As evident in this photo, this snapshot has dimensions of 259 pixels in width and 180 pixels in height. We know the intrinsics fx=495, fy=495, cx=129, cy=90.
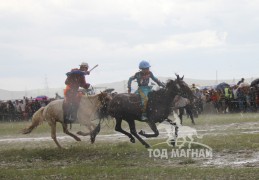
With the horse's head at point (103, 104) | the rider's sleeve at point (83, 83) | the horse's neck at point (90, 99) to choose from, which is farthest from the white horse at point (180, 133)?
the rider's sleeve at point (83, 83)

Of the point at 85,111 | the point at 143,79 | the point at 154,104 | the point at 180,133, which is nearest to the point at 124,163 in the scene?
the point at 154,104

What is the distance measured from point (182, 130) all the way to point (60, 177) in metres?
6.30

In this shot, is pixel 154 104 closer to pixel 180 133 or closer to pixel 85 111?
pixel 180 133

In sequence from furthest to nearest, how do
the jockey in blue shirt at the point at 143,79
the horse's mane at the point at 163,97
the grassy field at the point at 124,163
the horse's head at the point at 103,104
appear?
the horse's head at the point at 103,104, the jockey in blue shirt at the point at 143,79, the horse's mane at the point at 163,97, the grassy field at the point at 124,163

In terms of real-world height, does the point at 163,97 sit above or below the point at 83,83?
below

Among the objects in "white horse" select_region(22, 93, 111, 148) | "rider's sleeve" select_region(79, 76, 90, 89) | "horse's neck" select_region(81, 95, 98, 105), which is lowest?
"white horse" select_region(22, 93, 111, 148)

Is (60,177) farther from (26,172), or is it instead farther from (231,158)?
(231,158)

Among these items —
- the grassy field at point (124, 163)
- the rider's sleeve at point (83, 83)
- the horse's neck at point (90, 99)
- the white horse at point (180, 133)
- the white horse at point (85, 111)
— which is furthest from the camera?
the horse's neck at point (90, 99)

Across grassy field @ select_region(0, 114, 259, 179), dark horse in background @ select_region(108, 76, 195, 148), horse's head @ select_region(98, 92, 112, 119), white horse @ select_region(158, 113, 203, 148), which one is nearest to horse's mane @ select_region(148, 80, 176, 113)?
dark horse in background @ select_region(108, 76, 195, 148)

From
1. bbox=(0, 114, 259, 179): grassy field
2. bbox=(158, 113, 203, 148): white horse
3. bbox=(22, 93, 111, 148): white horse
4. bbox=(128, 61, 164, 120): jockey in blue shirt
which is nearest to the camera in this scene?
bbox=(0, 114, 259, 179): grassy field

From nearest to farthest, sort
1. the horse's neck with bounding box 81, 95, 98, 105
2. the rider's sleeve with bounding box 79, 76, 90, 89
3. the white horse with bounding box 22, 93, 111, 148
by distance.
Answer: the rider's sleeve with bounding box 79, 76, 90, 89, the white horse with bounding box 22, 93, 111, 148, the horse's neck with bounding box 81, 95, 98, 105

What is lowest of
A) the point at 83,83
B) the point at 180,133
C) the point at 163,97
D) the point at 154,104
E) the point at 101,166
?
the point at 101,166

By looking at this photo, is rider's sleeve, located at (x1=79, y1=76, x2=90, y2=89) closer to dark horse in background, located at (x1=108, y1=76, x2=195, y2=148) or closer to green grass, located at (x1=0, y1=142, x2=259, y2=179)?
dark horse in background, located at (x1=108, y1=76, x2=195, y2=148)

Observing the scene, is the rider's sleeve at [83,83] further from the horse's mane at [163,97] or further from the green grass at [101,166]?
the horse's mane at [163,97]
